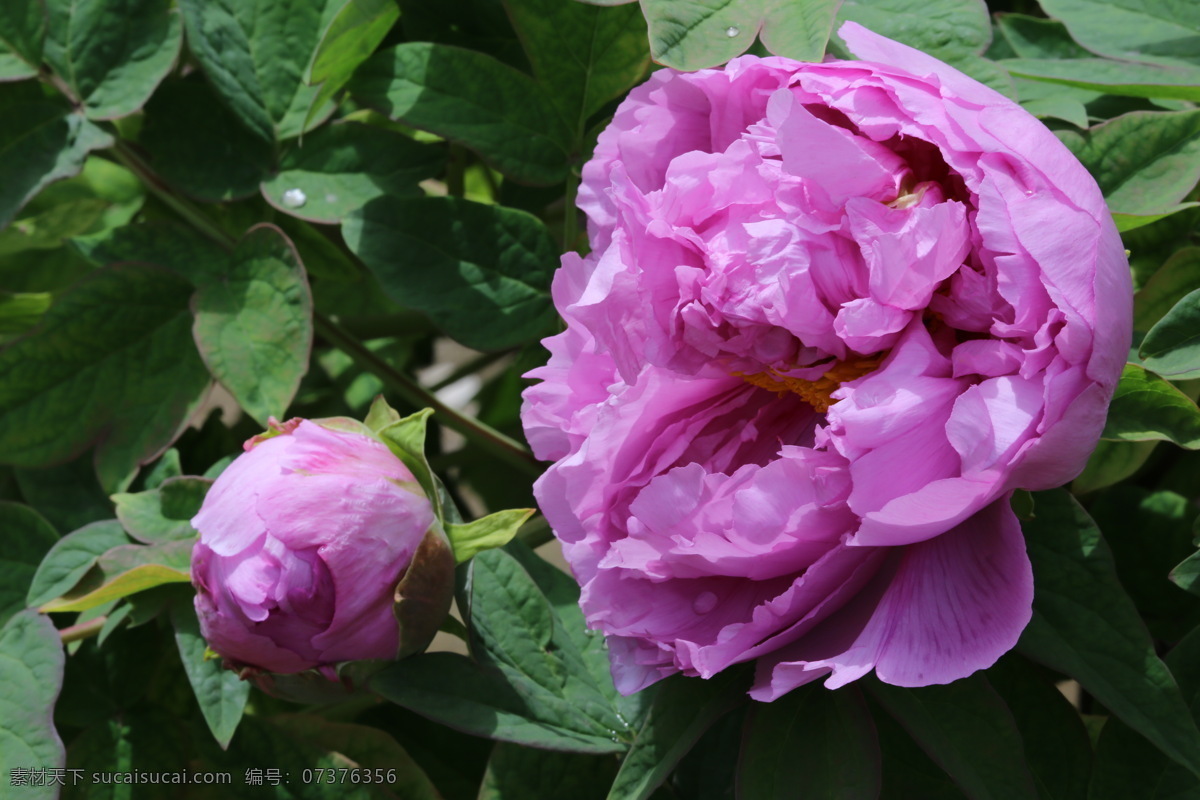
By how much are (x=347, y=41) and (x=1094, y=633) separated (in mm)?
353

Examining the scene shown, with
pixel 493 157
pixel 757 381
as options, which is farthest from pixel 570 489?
pixel 493 157

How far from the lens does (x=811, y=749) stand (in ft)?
1.09

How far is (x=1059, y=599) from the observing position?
0.33 metres

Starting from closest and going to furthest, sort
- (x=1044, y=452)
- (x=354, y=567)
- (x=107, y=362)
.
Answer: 1. (x=1044, y=452)
2. (x=354, y=567)
3. (x=107, y=362)

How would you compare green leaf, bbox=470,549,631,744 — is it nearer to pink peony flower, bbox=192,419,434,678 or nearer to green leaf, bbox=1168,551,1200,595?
pink peony flower, bbox=192,419,434,678

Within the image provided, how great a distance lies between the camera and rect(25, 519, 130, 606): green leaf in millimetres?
458

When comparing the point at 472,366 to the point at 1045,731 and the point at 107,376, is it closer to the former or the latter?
the point at 107,376

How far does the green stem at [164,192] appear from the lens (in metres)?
0.52

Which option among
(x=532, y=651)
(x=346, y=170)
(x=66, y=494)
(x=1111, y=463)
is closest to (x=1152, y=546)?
(x=1111, y=463)

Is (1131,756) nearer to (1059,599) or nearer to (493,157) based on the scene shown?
(1059,599)

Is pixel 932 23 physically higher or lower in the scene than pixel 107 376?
higher

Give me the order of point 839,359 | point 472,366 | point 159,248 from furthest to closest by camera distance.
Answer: point 472,366 → point 159,248 → point 839,359

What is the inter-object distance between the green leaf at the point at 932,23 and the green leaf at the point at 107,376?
33 cm

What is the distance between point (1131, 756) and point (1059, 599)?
64mm
